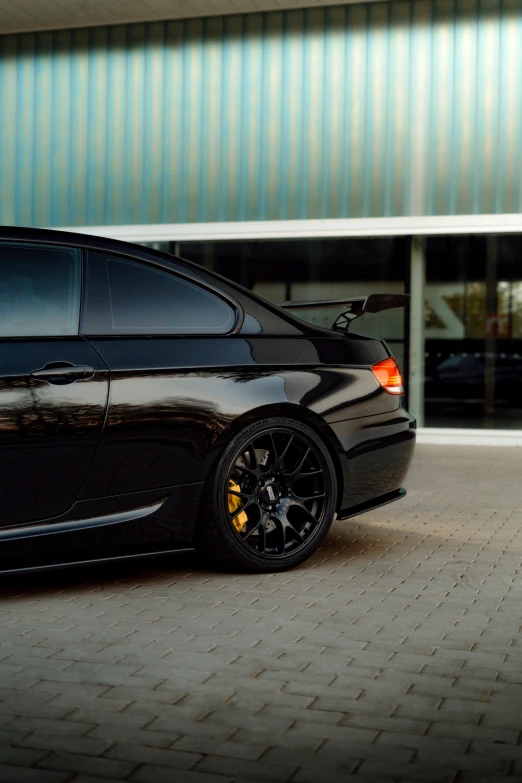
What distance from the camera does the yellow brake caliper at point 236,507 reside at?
223 inches

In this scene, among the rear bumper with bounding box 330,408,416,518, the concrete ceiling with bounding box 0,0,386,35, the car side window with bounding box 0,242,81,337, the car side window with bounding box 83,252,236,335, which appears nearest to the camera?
the car side window with bounding box 0,242,81,337

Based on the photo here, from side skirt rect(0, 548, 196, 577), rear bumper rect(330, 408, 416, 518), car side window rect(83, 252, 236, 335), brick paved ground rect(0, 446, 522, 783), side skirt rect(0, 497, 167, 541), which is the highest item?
car side window rect(83, 252, 236, 335)

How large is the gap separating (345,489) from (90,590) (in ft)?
4.67

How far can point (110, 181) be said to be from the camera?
15.4 metres

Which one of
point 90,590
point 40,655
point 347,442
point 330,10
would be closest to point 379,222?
point 330,10

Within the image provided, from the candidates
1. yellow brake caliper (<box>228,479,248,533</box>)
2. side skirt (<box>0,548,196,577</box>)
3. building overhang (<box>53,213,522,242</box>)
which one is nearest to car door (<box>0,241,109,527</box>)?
side skirt (<box>0,548,196,577</box>)

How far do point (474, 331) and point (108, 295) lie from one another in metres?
9.49

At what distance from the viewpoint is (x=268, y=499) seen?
576 centimetres

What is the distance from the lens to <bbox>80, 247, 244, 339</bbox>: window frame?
211 inches

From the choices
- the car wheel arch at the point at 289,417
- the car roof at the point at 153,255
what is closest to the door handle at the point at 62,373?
the car roof at the point at 153,255

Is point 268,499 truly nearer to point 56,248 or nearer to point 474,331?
point 56,248

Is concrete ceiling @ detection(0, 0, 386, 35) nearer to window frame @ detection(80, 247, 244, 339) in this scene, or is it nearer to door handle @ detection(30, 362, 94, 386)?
window frame @ detection(80, 247, 244, 339)

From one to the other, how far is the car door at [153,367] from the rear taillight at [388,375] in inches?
35.4

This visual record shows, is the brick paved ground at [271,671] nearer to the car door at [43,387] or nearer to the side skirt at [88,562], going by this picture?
the side skirt at [88,562]
